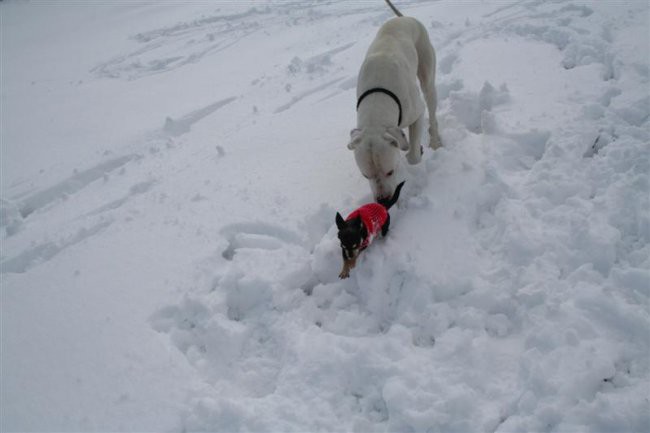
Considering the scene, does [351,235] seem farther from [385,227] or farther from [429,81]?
[429,81]

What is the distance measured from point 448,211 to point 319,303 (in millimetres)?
1380

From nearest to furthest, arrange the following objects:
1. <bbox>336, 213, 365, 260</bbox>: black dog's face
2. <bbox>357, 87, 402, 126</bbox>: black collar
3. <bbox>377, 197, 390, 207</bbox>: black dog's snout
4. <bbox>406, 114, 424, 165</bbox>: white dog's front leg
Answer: <bbox>336, 213, 365, 260</bbox>: black dog's face < <bbox>377, 197, 390, 207</bbox>: black dog's snout < <bbox>357, 87, 402, 126</bbox>: black collar < <bbox>406, 114, 424, 165</bbox>: white dog's front leg

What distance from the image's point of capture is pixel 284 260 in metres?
3.58

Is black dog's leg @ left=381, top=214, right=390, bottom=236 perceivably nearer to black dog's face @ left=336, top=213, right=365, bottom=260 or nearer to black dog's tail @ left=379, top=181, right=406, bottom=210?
black dog's tail @ left=379, top=181, right=406, bottom=210

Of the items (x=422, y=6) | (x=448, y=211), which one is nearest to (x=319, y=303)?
(x=448, y=211)

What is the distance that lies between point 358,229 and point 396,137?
0.93m

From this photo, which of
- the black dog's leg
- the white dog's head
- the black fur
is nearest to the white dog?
the white dog's head

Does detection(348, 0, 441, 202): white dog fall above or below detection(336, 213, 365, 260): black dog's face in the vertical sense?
above

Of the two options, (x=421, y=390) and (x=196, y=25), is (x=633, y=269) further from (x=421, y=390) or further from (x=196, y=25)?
(x=196, y=25)

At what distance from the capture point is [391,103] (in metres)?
3.77

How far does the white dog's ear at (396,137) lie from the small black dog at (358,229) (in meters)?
0.54

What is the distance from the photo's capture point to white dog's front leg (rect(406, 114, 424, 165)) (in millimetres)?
4258

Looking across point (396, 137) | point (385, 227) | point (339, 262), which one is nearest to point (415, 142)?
point (396, 137)

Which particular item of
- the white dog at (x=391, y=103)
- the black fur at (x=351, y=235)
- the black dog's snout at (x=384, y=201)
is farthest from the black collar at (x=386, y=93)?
the black fur at (x=351, y=235)
